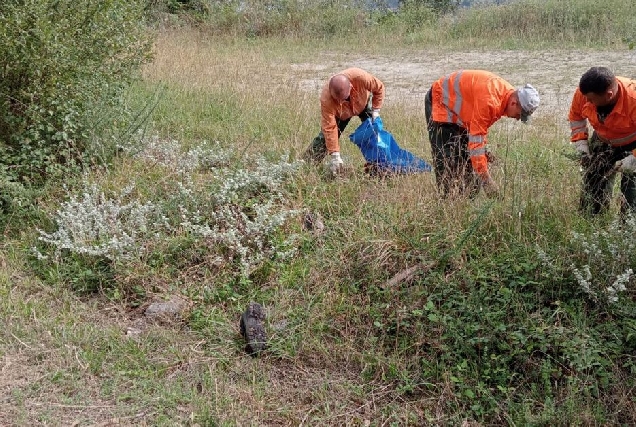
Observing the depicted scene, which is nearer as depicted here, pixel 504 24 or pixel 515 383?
pixel 515 383

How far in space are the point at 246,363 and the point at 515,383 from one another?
1.56m

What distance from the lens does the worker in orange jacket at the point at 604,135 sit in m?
4.23

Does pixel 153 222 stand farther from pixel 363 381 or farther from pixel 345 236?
pixel 363 381

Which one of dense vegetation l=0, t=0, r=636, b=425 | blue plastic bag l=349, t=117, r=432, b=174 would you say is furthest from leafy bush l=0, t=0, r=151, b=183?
blue plastic bag l=349, t=117, r=432, b=174

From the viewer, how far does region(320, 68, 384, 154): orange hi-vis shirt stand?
18.5ft

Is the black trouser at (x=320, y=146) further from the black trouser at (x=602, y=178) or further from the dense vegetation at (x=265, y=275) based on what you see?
the black trouser at (x=602, y=178)

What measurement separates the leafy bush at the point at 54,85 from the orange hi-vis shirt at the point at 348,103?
208 cm

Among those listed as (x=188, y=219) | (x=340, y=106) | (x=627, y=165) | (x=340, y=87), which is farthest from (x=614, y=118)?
(x=188, y=219)

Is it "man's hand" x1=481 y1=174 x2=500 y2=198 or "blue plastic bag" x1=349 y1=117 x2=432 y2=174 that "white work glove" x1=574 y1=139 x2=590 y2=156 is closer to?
"man's hand" x1=481 y1=174 x2=500 y2=198

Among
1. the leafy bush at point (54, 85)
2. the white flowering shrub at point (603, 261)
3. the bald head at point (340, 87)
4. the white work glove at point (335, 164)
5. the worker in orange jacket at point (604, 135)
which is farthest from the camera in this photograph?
the leafy bush at point (54, 85)

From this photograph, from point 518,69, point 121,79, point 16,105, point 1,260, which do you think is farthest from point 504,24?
point 1,260

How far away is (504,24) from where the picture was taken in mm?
16719

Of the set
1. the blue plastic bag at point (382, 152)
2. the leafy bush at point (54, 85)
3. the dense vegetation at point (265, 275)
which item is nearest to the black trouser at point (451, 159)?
the dense vegetation at point (265, 275)

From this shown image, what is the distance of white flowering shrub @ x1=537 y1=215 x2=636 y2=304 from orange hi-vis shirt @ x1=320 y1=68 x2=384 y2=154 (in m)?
2.25
